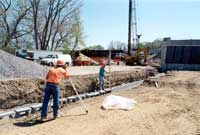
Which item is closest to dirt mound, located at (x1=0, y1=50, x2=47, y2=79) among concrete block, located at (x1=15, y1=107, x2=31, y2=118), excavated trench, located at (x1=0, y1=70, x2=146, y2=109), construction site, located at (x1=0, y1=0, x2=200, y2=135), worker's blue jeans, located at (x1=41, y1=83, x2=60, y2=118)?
construction site, located at (x1=0, y1=0, x2=200, y2=135)

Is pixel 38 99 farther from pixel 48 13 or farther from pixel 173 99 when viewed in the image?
pixel 48 13

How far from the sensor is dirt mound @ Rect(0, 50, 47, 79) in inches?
492

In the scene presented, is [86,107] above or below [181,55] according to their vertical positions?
below

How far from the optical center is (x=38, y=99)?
11.8m

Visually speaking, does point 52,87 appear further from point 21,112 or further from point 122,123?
point 122,123

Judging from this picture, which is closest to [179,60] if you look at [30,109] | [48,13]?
[30,109]

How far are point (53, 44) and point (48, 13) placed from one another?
5384 mm

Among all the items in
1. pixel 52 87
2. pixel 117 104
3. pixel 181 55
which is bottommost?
pixel 117 104

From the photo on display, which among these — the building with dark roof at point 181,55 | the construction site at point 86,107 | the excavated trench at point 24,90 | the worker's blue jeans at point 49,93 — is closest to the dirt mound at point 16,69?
the construction site at point 86,107

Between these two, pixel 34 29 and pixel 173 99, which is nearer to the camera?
pixel 173 99

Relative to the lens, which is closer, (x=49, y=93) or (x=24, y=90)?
(x=49, y=93)

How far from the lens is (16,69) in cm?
1312

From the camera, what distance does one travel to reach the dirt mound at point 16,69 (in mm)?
12498

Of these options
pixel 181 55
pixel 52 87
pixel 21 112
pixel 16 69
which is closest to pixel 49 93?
pixel 52 87
